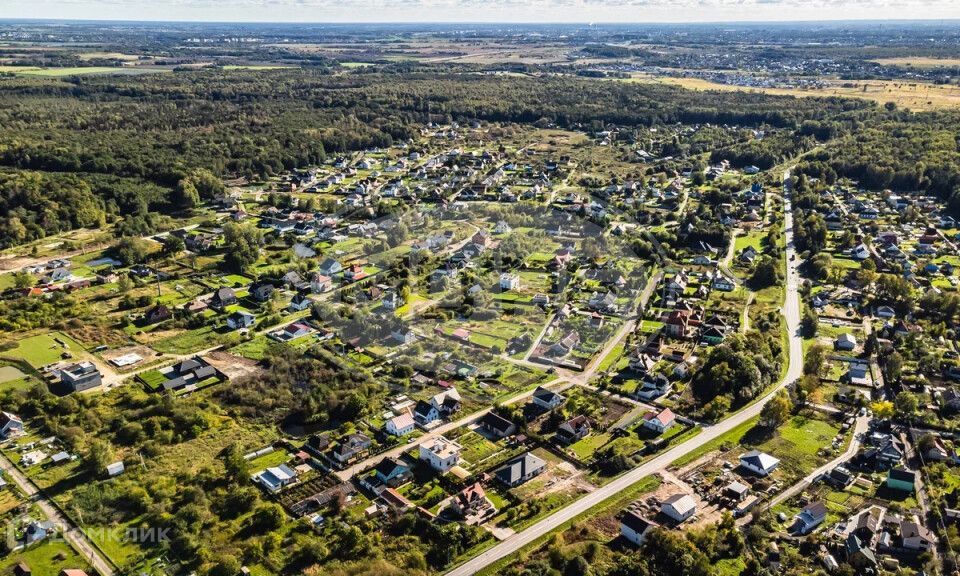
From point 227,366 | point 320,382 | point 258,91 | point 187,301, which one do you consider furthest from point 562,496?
point 258,91

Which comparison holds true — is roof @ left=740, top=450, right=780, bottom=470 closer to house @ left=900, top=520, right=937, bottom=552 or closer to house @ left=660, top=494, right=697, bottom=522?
house @ left=660, top=494, right=697, bottom=522

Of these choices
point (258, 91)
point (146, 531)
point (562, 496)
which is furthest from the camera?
point (258, 91)

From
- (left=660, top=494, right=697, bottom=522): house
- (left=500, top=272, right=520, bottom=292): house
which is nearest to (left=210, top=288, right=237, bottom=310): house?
(left=500, top=272, right=520, bottom=292): house

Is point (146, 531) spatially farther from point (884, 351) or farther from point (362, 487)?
point (884, 351)

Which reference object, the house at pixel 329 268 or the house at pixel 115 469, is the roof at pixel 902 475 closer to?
the house at pixel 115 469

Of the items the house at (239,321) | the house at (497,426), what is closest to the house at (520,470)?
the house at (497,426)
